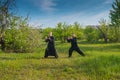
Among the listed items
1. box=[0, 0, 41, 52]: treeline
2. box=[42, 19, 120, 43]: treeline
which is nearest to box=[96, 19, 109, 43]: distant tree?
box=[42, 19, 120, 43]: treeline

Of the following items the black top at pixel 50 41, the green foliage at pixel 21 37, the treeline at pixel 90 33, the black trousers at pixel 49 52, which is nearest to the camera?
the black top at pixel 50 41

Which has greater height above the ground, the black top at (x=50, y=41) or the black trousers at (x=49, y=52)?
the black top at (x=50, y=41)

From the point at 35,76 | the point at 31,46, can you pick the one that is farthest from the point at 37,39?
the point at 35,76

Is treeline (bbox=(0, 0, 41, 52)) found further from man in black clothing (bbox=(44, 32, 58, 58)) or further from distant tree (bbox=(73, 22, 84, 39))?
distant tree (bbox=(73, 22, 84, 39))

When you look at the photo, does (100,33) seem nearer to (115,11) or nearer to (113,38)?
(113,38)

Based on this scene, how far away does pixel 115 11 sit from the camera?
51.5 m

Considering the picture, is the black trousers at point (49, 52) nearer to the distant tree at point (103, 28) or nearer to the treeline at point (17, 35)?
the treeline at point (17, 35)

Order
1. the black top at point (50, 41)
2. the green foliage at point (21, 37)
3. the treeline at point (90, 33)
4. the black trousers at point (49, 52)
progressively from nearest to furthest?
the black top at point (50, 41), the black trousers at point (49, 52), the green foliage at point (21, 37), the treeline at point (90, 33)

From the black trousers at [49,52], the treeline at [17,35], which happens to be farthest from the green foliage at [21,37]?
the black trousers at [49,52]

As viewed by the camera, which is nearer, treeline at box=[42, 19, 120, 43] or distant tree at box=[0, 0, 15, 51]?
distant tree at box=[0, 0, 15, 51]

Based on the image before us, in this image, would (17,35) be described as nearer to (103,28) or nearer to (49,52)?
(49,52)

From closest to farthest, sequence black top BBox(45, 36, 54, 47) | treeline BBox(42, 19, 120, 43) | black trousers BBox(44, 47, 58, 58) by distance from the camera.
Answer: black top BBox(45, 36, 54, 47) → black trousers BBox(44, 47, 58, 58) → treeline BBox(42, 19, 120, 43)

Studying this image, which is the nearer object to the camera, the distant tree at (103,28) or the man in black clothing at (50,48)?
the man in black clothing at (50,48)

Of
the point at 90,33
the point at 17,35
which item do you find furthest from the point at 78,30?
the point at 17,35
